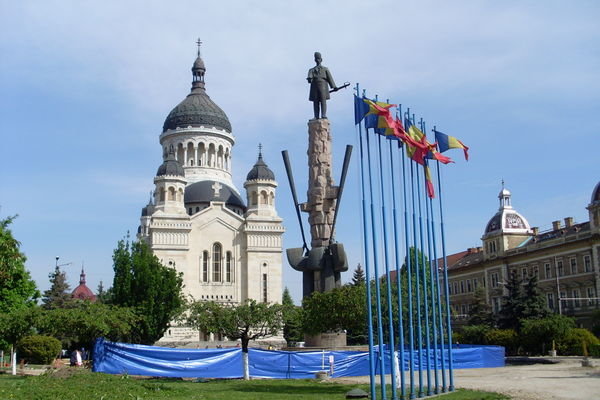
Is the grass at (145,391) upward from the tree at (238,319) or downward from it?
downward

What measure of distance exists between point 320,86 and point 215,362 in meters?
13.4

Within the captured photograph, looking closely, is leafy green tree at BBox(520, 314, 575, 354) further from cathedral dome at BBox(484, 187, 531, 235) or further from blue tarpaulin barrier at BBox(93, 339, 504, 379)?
cathedral dome at BBox(484, 187, 531, 235)

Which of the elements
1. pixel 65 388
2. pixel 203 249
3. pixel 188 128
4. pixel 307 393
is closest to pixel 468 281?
pixel 203 249

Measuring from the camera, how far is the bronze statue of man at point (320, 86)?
105ft

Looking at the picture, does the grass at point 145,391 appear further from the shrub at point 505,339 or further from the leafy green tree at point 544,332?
the shrub at point 505,339

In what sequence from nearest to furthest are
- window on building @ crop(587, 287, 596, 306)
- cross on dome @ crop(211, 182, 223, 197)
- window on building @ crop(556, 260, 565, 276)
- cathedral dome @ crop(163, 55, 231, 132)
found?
window on building @ crop(587, 287, 596, 306) → window on building @ crop(556, 260, 565, 276) → cross on dome @ crop(211, 182, 223, 197) → cathedral dome @ crop(163, 55, 231, 132)

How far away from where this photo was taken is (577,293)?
5628 cm

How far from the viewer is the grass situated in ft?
51.5

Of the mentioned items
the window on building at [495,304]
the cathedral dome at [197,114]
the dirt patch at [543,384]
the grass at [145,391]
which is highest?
the cathedral dome at [197,114]

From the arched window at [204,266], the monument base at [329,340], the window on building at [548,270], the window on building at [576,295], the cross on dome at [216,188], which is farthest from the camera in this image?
the cross on dome at [216,188]

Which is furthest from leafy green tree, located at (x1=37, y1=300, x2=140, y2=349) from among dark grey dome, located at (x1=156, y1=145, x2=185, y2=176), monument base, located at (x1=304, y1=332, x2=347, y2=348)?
dark grey dome, located at (x1=156, y1=145, x2=185, y2=176)

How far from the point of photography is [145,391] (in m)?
17.4

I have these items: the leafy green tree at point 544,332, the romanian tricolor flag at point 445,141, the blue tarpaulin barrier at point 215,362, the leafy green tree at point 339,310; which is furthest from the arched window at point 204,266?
the romanian tricolor flag at point 445,141

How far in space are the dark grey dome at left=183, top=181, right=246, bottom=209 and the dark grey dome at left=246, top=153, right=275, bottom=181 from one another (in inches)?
153
